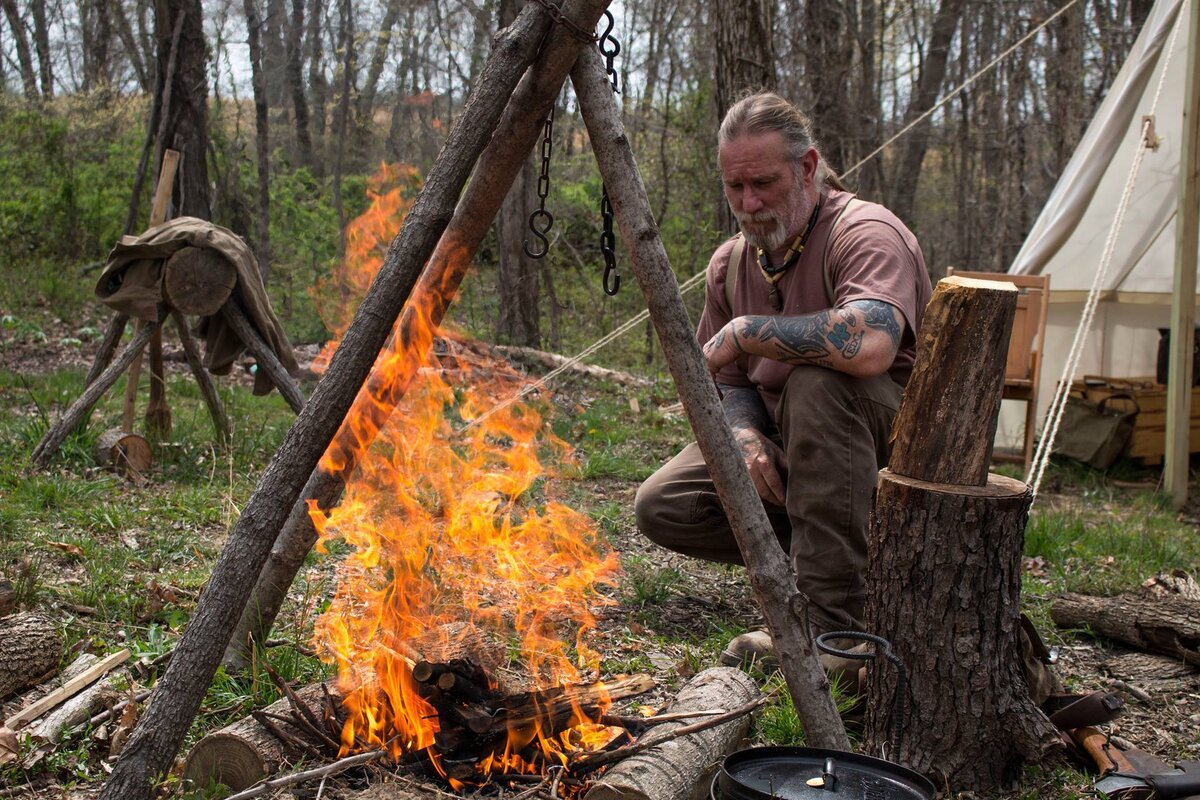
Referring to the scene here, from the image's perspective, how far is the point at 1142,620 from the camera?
3697 mm

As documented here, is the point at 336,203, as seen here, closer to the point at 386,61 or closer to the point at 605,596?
the point at 386,61

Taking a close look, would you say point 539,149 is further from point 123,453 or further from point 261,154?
point 123,453

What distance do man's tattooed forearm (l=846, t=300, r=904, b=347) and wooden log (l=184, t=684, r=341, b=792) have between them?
208cm

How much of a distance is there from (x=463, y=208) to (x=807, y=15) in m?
8.61

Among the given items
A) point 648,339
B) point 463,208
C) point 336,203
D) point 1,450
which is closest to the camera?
point 463,208

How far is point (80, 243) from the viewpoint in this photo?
1284cm

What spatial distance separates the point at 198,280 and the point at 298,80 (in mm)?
15050

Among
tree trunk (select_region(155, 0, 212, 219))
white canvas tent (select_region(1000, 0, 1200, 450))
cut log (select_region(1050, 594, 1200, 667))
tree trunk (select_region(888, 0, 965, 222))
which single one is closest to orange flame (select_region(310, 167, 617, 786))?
cut log (select_region(1050, 594, 1200, 667))

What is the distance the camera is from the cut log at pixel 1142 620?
3.57 m

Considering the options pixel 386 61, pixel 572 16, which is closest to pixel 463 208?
pixel 572 16

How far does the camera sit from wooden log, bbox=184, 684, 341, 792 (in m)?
2.44

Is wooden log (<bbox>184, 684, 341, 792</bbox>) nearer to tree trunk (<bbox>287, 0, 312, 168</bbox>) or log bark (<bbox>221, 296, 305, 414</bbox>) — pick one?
log bark (<bbox>221, 296, 305, 414</bbox>)

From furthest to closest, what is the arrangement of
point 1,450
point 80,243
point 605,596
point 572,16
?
point 80,243
point 1,450
point 605,596
point 572,16

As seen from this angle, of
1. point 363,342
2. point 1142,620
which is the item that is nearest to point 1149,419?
point 1142,620
